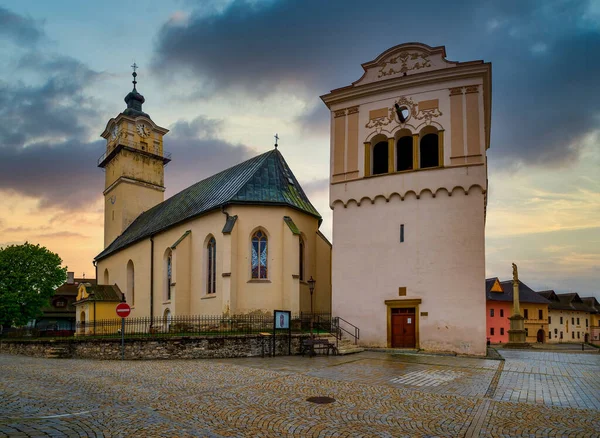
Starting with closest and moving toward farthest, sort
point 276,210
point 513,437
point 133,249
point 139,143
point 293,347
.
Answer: point 513,437 → point 293,347 → point 276,210 → point 133,249 → point 139,143

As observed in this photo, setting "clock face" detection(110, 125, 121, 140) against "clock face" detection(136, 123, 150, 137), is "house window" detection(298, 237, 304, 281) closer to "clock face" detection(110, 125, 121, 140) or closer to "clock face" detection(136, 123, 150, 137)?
"clock face" detection(136, 123, 150, 137)

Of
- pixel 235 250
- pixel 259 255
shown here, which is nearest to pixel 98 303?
pixel 235 250

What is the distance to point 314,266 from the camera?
27.2 m

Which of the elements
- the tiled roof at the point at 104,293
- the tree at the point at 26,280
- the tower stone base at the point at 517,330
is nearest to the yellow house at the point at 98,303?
the tiled roof at the point at 104,293

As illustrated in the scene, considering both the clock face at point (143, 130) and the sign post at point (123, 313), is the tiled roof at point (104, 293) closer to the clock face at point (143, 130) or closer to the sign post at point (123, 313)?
the clock face at point (143, 130)

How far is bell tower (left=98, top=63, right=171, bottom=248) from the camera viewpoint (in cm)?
4278

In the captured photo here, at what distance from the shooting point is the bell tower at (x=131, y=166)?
42781 mm

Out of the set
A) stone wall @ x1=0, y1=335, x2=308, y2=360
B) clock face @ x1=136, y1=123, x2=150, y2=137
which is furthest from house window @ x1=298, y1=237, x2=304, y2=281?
clock face @ x1=136, y1=123, x2=150, y2=137

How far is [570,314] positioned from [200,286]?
7554 centimetres

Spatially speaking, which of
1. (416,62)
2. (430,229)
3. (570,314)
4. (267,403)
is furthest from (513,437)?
(570,314)

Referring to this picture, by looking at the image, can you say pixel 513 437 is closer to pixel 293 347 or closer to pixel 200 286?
pixel 293 347

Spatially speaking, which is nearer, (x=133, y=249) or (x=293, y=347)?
(x=293, y=347)

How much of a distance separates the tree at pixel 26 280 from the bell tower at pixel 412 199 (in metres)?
30.7

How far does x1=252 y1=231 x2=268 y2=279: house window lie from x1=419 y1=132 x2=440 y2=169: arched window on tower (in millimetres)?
9014
